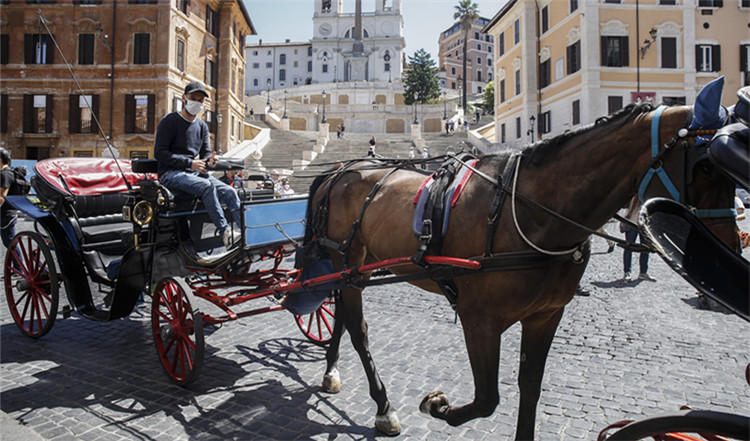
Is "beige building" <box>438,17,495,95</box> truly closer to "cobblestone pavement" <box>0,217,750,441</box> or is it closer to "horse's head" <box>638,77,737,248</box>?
"cobblestone pavement" <box>0,217,750,441</box>

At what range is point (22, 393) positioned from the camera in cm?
393

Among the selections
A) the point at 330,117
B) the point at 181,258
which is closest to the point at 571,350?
the point at 181,258

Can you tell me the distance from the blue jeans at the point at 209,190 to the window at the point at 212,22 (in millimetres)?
32204

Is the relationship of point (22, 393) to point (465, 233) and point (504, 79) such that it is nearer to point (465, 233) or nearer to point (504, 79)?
point (465, 233)

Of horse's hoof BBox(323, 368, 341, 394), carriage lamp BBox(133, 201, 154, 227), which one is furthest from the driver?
horse's hoof BBox(323, 368, 341, 394)

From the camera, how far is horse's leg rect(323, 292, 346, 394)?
13.2 ft

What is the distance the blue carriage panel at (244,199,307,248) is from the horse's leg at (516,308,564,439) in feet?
8.15

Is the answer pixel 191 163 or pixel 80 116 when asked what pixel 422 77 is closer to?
pixel 80 116

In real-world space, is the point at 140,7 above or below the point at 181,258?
above

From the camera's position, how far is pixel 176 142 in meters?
4.96

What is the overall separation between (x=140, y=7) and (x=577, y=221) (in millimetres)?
32299

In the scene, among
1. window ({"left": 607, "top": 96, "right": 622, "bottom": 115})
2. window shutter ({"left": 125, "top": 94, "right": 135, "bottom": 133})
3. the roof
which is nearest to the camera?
window ({"left": 607, "top": 96, "right": 622, "bottom": 115})

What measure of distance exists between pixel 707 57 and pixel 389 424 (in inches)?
1253

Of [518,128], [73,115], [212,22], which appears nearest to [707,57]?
[518,128]
